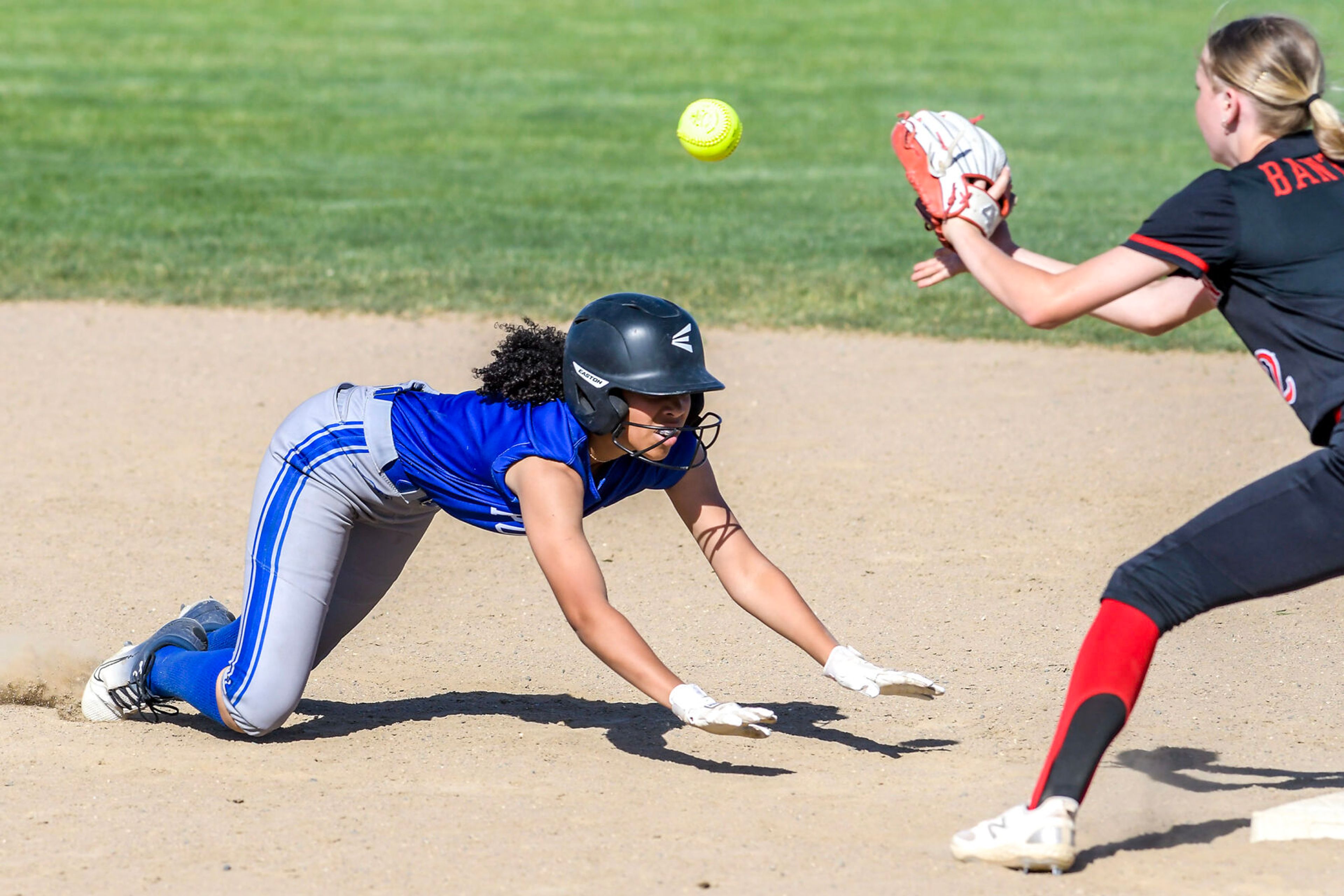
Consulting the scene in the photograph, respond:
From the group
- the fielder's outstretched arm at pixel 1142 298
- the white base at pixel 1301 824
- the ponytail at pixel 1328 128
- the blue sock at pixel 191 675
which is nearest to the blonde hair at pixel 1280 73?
the ponytail at pixel 1328 128

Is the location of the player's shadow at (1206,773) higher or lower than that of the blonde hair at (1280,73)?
lower

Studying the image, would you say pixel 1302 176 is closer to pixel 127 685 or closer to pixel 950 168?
pixel 950 168

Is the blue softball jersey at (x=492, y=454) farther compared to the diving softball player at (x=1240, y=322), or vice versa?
the blue softball jersey at (x=492, y=454)

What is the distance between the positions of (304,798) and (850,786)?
147 centimetres

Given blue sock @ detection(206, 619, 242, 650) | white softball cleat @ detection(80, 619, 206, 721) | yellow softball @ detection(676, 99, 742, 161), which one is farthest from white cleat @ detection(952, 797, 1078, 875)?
yellow softball @ detection(676, 99, 742, 161)

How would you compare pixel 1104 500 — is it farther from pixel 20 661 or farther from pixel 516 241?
pixel 516 241

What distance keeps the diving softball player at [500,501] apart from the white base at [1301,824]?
84 centimetres

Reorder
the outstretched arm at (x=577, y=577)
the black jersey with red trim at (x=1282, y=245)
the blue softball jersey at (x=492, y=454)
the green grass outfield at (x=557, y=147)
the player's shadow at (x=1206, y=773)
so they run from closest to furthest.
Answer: the black jersey with red trim at (x=1282, y=245) < the outstretched arm at (x=577, y=577) < the blue softball jersey at (x=492, y=454) < the player's shadow at (x=1206, y=773) < the green grass outfield at (x=557, y=147)

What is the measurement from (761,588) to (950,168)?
1.26 metres

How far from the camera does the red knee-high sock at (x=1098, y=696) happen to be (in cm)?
365

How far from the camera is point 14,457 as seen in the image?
8047 mm

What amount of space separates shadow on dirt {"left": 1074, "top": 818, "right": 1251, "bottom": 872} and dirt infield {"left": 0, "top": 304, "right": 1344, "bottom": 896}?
A: 13 millimetres

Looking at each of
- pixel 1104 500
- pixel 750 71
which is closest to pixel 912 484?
pixel 1104 500

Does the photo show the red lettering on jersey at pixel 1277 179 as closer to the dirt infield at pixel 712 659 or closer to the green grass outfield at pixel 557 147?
the green grass outfield at pixel 557 147
